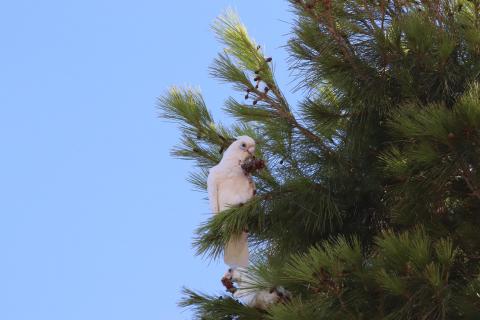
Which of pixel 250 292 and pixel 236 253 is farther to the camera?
pixel 236 253

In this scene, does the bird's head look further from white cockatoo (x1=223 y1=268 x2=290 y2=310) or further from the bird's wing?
white cockatoo (x1=223 y1=268 x2=290 y2=310)

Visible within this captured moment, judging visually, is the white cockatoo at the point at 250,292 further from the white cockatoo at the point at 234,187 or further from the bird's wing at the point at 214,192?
the bird's wing at the point at 214,192

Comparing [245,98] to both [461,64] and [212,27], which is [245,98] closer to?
[212,27]

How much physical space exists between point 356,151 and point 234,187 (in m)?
0.59

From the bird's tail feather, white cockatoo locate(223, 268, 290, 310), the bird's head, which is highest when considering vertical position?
the bird's head

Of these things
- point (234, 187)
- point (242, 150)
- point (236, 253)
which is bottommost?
point (236, 253)

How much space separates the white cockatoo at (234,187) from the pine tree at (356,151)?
0.06 meters

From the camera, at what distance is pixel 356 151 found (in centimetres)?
475

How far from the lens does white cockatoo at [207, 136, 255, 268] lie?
14.6 feet

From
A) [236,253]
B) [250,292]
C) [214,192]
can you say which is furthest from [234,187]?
[250,292]

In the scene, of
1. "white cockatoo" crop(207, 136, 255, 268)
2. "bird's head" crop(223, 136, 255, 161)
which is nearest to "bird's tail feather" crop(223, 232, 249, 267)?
"white cockatoo" crop(207, 136, 255, 268)

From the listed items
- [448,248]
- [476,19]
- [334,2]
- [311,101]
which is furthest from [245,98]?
[448,248]

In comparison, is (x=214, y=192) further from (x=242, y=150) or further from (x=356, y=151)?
(x=356, y=151)

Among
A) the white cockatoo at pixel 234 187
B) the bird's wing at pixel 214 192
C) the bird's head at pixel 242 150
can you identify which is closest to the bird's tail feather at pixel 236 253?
the white cockatoo at pixel 234 187
